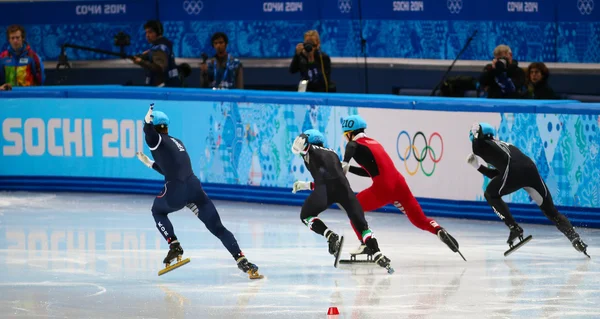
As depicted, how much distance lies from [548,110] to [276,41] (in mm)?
5663

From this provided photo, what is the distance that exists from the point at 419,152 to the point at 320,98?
1.32m

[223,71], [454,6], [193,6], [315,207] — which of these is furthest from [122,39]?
[315,207]

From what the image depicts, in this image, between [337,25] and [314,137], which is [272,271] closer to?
[314,137]

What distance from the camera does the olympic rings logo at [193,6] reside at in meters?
18.3

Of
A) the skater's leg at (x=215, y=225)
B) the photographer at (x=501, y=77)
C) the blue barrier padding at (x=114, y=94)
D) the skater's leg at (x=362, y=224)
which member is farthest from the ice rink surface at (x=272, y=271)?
the photographer at (x=501, y=77)

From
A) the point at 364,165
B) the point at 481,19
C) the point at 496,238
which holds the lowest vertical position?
the point at 496,238

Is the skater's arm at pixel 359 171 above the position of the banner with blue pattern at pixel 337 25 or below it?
below

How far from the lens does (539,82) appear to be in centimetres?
1412

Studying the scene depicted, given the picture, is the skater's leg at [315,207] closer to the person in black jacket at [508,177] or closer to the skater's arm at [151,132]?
the skater's arm at [151,132]

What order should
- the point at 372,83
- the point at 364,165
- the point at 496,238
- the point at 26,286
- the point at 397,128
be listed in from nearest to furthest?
1. the point at 26,286
2. the point at 364,165
3. the point at 496,238
4. the point at 397,128
5. the point at 372,83

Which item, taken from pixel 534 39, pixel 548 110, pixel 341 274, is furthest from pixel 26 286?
pixel 534 39

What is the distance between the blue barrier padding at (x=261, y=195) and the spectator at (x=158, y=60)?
4.35ft

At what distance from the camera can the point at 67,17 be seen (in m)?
18.5

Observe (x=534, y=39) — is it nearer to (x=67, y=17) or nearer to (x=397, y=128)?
(x=397, y=128)
